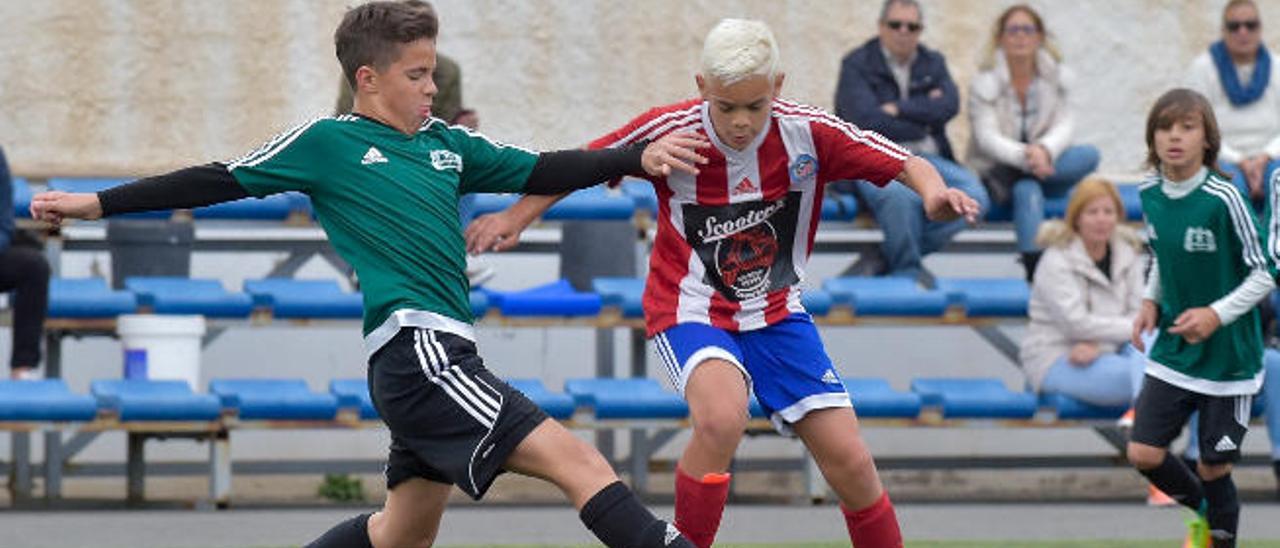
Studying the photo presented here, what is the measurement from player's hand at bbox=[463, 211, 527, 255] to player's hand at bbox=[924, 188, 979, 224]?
1020mm

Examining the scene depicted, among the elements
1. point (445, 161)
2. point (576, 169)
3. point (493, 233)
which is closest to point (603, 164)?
point (576, 169)

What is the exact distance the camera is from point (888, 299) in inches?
463

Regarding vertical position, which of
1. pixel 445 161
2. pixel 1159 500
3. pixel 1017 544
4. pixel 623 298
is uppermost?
pixel 445 161

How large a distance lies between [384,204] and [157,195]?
1.71 ft

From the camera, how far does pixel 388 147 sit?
5949 millimetres

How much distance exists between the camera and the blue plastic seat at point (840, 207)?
12.2m

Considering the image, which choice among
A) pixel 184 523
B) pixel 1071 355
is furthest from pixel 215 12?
pixel 1071 355

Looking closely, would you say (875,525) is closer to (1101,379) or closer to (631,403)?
(631,403)

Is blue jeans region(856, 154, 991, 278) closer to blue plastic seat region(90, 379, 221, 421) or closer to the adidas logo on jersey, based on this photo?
blue plastic seat region(90, 379, 221, 421)

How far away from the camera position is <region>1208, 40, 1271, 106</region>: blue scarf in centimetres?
1238

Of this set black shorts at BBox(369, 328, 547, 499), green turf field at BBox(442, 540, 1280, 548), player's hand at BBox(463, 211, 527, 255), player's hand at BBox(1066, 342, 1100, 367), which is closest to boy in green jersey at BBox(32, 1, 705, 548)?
black shorts at BBox(369, 328, 547, 499)

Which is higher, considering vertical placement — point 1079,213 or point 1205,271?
point 1205,271

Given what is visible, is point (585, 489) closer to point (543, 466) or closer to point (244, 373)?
point (543, 466)

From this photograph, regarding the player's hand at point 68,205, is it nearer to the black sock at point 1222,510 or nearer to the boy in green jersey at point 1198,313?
the boy in green jersey at point 1198,313
